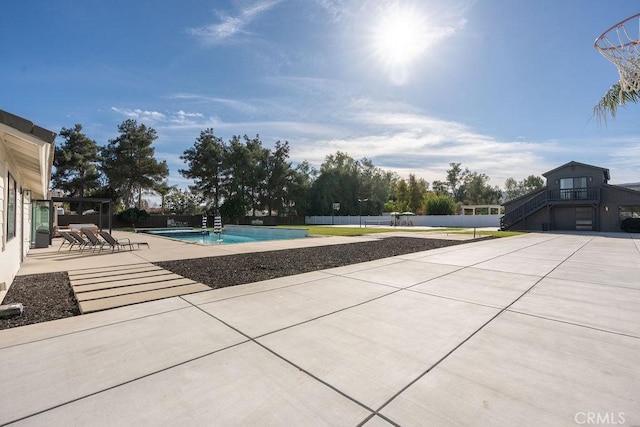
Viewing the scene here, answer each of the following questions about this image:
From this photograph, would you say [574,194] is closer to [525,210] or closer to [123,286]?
[525,210]

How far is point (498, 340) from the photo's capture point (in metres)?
2.89

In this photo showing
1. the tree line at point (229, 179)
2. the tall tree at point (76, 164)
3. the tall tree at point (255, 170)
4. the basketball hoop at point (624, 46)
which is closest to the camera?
the basketball hoop at point (624, 46)

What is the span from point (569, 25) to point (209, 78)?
550 inches

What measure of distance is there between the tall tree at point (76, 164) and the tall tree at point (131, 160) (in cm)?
149

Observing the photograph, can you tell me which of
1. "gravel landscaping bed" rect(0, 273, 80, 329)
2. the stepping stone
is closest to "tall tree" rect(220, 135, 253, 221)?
the stepping stone

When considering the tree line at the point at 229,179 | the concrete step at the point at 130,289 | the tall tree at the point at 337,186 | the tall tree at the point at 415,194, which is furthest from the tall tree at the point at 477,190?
the concrete step at the point at 130,289

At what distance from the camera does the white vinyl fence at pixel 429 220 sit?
1238 inches

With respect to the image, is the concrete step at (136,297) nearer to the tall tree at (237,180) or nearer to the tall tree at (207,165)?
the tall tree at (237,180)

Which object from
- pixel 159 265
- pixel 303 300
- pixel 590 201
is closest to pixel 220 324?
pixel 303 300

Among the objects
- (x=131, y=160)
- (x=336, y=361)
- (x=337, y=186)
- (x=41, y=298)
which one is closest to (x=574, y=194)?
(x=337, y=186)

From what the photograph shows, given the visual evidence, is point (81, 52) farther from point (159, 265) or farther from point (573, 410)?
point (573, 410)

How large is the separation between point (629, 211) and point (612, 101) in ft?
55.1

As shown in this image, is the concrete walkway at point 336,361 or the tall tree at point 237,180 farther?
the tall tree at point 237,180

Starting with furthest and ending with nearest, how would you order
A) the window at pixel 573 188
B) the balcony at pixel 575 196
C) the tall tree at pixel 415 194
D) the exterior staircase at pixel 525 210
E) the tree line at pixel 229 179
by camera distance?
1. the tall tree at pixel 415 194
2. the tree line at pixel 229 179
3. the exterior staircase at pixel 525 210
4. the window at pixel 573 188
5. the balcony at pixel 575 196
